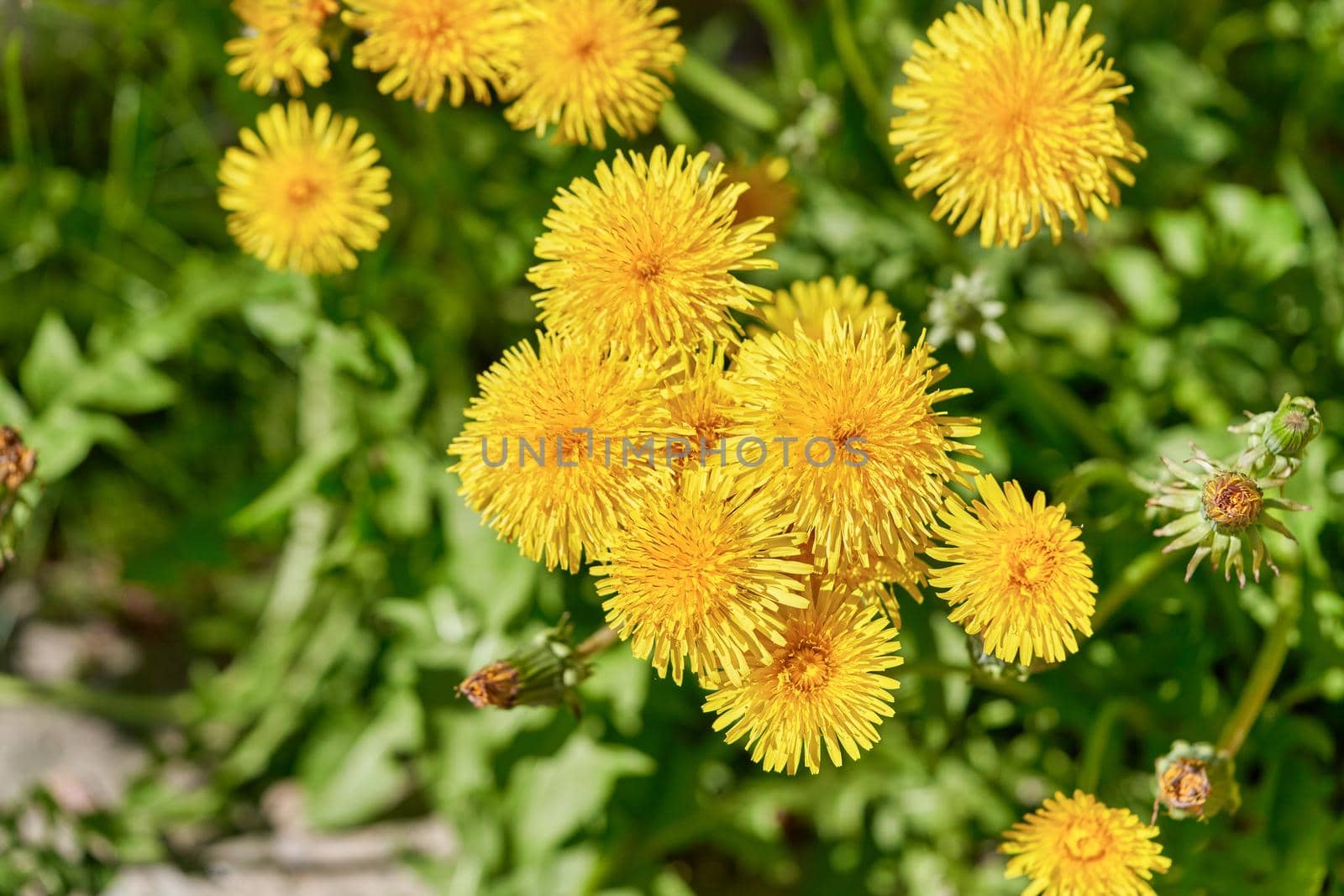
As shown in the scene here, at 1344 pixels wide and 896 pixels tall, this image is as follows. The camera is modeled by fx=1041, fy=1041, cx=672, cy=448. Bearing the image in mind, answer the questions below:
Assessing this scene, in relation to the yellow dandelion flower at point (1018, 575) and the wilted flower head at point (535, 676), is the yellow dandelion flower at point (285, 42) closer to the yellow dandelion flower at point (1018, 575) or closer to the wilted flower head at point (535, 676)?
the wilted flower head at point (535, 676)

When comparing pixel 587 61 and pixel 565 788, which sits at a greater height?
pixel 587 61

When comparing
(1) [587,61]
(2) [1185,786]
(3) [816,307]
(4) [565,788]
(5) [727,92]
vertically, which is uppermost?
(5) [727,92]

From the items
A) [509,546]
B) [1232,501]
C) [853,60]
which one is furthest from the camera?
[853,60]

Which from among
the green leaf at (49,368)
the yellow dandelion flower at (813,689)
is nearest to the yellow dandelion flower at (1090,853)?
the yellow dandelion flower at (813,689)

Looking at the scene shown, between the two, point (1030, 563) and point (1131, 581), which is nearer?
point (1030, 563)

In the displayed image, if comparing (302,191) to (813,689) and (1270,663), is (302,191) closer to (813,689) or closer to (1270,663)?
(813,689)

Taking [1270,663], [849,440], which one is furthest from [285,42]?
[1270,663]

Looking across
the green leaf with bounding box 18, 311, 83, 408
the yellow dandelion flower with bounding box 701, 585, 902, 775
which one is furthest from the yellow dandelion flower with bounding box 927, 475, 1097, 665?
the green leaf with bounding box 18, 311, 83, 408

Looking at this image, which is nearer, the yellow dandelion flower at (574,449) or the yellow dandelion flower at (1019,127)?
the yellow dandelion flower at (574,449)
